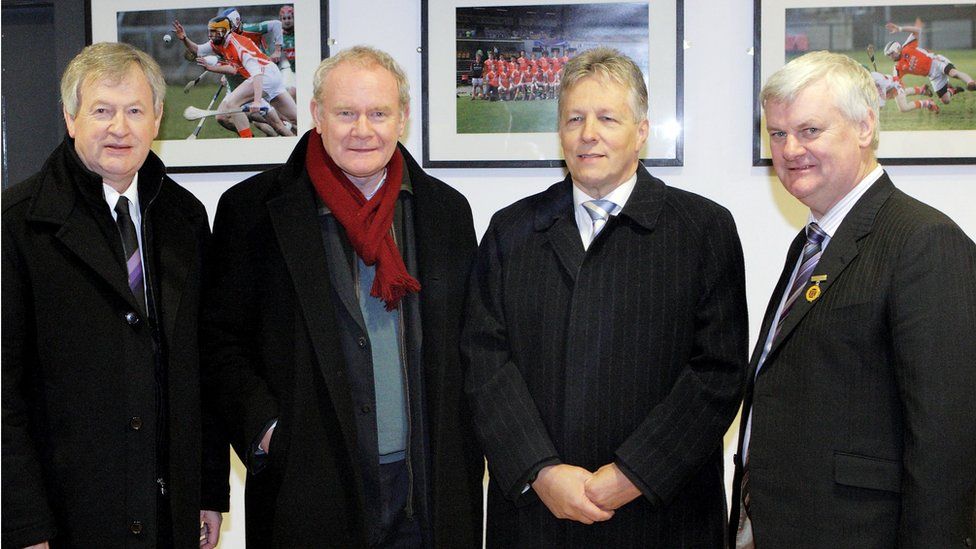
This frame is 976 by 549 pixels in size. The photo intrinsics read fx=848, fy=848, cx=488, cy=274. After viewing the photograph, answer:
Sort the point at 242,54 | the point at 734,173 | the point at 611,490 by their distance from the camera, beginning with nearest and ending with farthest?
the point at 611,490 → the point at 734,173 → the point at 242,54

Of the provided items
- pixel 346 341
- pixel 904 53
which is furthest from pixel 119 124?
pixel 904 53

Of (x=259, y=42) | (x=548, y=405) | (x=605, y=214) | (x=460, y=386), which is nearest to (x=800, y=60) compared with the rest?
(x=605, y=214)

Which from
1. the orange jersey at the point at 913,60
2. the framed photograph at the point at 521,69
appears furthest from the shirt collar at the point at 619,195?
the orange jersey at the point at 913,60

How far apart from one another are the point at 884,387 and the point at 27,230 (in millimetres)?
1741

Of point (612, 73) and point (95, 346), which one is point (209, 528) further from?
point (612, 73)

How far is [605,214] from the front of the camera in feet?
6.39

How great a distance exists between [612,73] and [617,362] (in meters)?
0.64

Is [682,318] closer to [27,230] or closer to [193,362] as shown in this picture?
[193,362]

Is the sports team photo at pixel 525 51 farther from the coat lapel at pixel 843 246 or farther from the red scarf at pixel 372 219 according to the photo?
the coat lapel at pixel 843 246

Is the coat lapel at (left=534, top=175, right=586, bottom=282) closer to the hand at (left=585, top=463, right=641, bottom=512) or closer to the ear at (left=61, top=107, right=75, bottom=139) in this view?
the hand at (left=585, top=463, right=641, bottom=512)

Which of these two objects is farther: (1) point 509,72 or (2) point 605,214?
(1) point 509,72

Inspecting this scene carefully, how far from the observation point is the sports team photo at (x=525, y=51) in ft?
9.24

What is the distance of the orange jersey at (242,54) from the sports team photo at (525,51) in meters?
0.71

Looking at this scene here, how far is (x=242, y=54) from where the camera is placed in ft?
9.82
